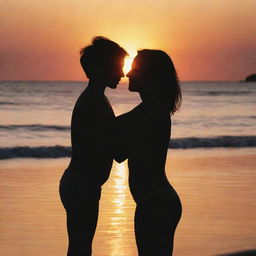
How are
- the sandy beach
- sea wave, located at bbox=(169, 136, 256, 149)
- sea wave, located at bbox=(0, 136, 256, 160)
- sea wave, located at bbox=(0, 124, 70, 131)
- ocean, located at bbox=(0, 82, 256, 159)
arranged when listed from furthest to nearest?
sea wave, located at bbox=(0, 124, 70, 131) < sea wave, located at bbox=(169, 136, 256, 149) < ocean, located at bbox=(0, 82, 256, 159) < sea wave, located at bbox=(0, 136, 256, 160) < the sandy beach

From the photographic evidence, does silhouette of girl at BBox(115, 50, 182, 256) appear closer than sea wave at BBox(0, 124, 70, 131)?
Yes

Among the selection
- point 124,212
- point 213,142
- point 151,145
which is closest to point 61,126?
point 213,142

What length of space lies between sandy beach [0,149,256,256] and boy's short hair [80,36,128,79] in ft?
11.6

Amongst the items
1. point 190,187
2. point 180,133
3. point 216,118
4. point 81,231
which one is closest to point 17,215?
point 190,187

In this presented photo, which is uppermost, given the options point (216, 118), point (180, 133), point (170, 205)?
point (170, 205)

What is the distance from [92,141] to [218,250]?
396 cm

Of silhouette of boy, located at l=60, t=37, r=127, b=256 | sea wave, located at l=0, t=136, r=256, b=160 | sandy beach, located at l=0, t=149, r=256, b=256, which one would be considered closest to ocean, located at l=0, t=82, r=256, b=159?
sea wave, located at l=0, t=136, r=256, b=160

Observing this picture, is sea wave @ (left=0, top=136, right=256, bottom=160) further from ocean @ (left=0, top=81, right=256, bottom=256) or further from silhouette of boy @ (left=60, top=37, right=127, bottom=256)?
silhouette of boy @ (left=60, top=37, right=127, bottom=256)

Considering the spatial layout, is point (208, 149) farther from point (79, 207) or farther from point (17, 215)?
point (79, 207)

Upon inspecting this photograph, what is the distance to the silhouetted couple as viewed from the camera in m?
4.64

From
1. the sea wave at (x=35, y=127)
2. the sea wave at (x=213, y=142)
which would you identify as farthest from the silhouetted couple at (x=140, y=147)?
the sea wave at (x=35, y=127)

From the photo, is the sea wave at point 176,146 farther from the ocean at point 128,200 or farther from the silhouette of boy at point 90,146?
the silhouette of boy at point 90,146

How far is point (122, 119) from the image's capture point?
184 inches

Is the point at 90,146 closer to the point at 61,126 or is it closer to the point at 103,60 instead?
the point at 103,60
